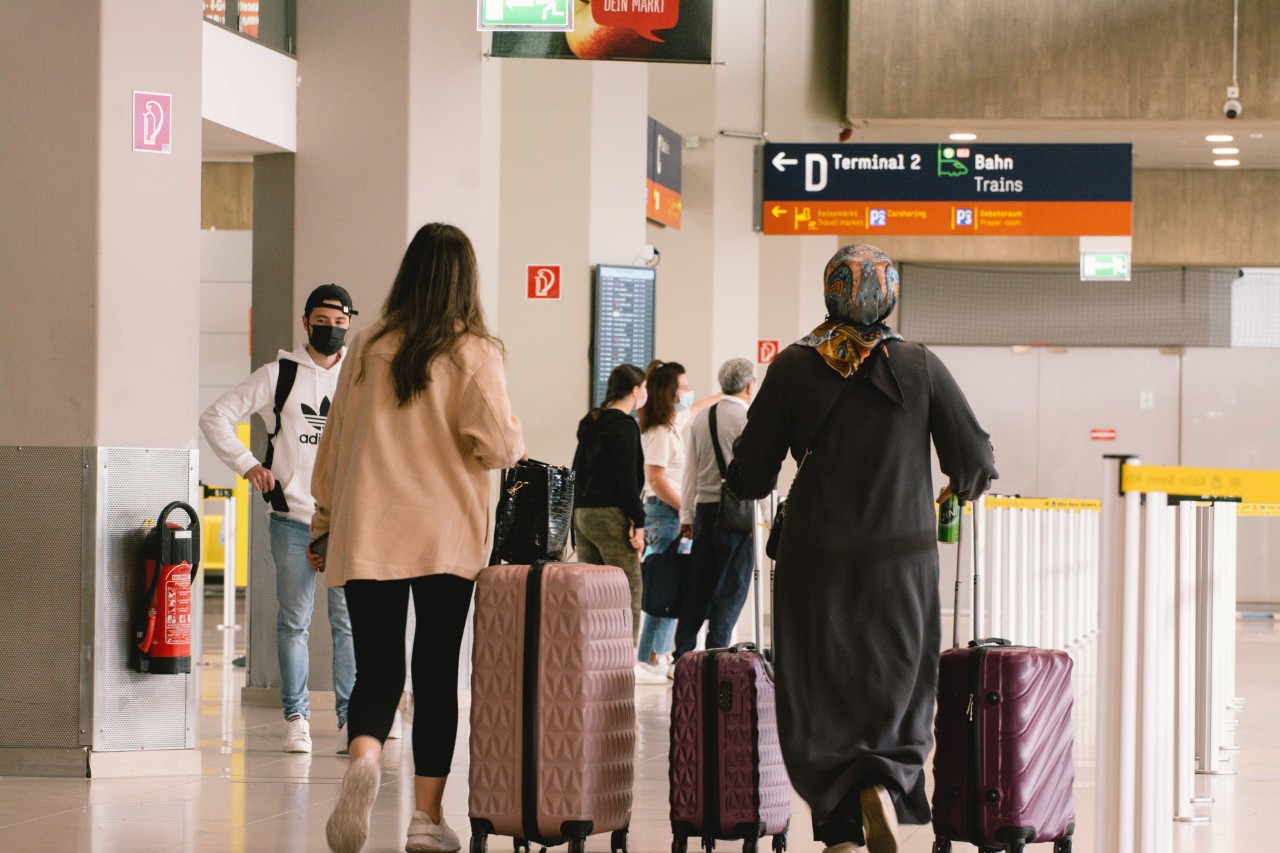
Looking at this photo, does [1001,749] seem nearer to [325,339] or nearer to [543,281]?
[325,339]

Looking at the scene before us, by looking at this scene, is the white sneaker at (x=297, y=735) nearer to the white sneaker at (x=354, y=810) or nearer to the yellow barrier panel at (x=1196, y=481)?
the white sneaker at (x=354, y=810)

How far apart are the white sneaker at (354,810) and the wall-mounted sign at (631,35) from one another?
216 inches

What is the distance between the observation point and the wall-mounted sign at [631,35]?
880cm

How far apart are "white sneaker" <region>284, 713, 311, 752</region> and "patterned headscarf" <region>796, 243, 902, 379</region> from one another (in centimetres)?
327

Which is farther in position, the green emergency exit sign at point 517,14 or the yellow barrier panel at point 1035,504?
the yellow barrier panel at point 1035,504

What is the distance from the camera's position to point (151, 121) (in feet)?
19.6

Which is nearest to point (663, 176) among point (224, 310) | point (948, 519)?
point (224, 310)

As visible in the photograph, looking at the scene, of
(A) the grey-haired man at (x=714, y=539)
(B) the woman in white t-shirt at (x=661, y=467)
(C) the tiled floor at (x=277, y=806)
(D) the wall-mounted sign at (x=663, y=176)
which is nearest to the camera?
(C) the tiled floor at (x=277, y=806)

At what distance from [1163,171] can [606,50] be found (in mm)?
10951

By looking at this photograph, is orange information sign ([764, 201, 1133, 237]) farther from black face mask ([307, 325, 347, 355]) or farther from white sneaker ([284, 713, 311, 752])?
white sneaker ([284, 713, 311, 752])

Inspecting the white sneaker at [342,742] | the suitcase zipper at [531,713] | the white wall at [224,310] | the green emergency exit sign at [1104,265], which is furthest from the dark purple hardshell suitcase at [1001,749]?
the green emergency exit sign at [1104,265]

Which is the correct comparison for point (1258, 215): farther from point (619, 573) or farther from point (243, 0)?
point (619, 573)

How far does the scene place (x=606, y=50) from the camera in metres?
8.88

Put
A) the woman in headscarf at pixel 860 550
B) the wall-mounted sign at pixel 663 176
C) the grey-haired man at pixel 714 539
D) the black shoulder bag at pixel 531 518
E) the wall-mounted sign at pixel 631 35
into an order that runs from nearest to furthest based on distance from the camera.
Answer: the woman in headscarf at pixel 860 550 < the black shoulder bag at pixel 531 518 < the grey-haired man at pixel 714 539 < the wall-mounted sign at pixel 631 35 < the wall-mounted sign at pixel 663 176
